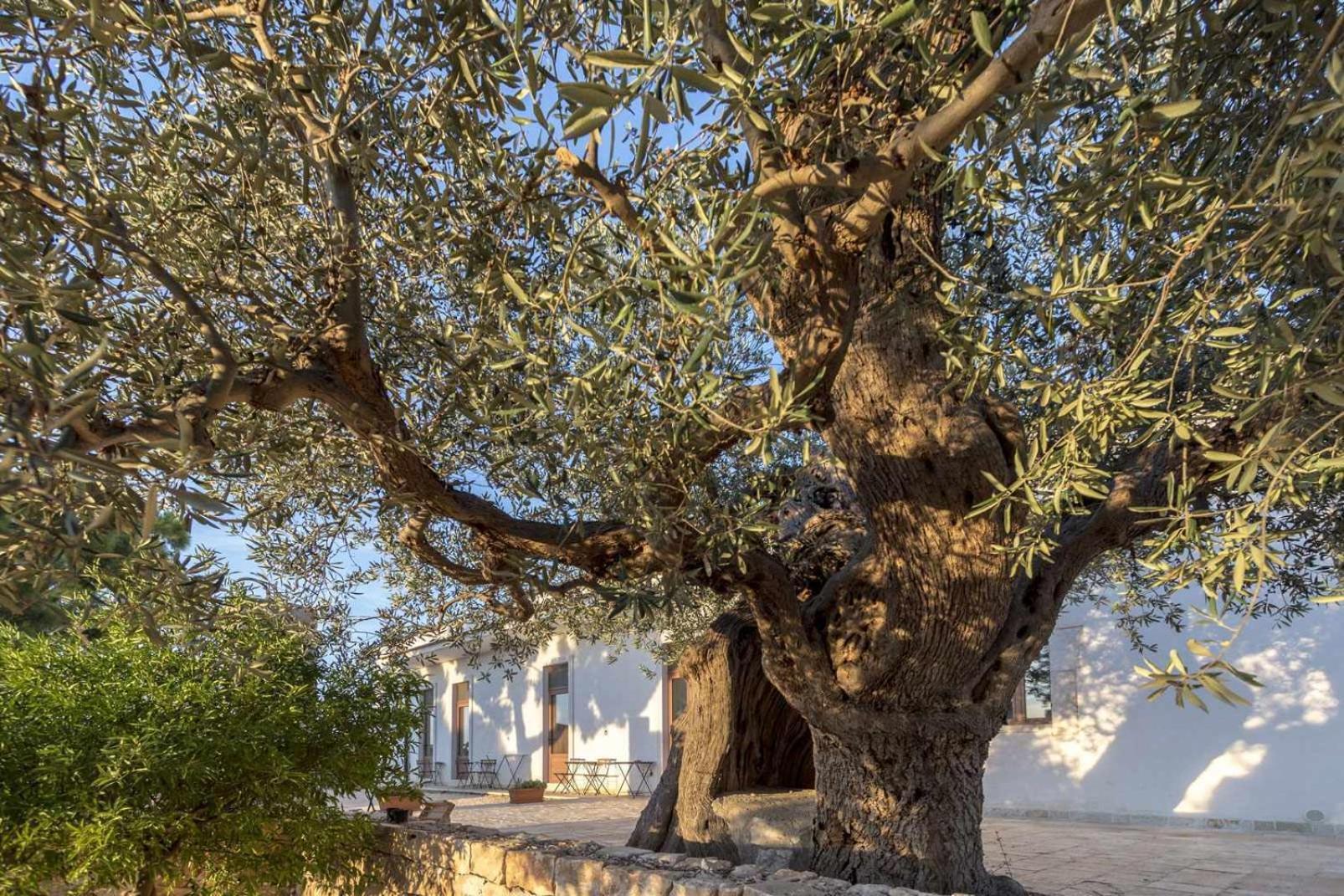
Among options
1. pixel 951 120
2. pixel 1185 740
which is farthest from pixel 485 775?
pixel 951 120

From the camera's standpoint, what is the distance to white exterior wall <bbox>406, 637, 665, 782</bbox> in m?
16.8

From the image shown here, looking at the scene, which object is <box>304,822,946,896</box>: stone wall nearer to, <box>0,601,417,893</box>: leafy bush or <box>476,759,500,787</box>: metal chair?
<box>0,601,417,893</box>: leafy bush

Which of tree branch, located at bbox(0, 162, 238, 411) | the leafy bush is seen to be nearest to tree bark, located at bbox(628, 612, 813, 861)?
the leafy bush

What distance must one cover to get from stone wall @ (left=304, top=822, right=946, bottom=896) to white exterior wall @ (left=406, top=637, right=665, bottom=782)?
8.94 metres

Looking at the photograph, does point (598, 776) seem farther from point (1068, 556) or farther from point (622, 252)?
point (622, 252)

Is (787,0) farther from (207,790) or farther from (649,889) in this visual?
(207,790)

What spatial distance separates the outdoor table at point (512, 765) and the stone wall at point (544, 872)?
1388 cm

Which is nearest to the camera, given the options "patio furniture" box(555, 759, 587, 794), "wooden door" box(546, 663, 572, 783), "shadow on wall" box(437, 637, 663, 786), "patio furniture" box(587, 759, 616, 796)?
"shadow on wall" box(437, 637, 663, 786)

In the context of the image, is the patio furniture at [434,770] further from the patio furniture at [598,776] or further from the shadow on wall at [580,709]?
the patio furniture at [598,776]

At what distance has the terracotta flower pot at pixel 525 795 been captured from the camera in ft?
53.0

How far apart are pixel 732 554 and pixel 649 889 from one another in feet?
4.70

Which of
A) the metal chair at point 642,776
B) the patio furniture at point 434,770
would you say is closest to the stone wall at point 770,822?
the metal chair at point 642,776

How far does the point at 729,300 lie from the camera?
101 inches

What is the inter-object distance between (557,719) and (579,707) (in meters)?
1.15
